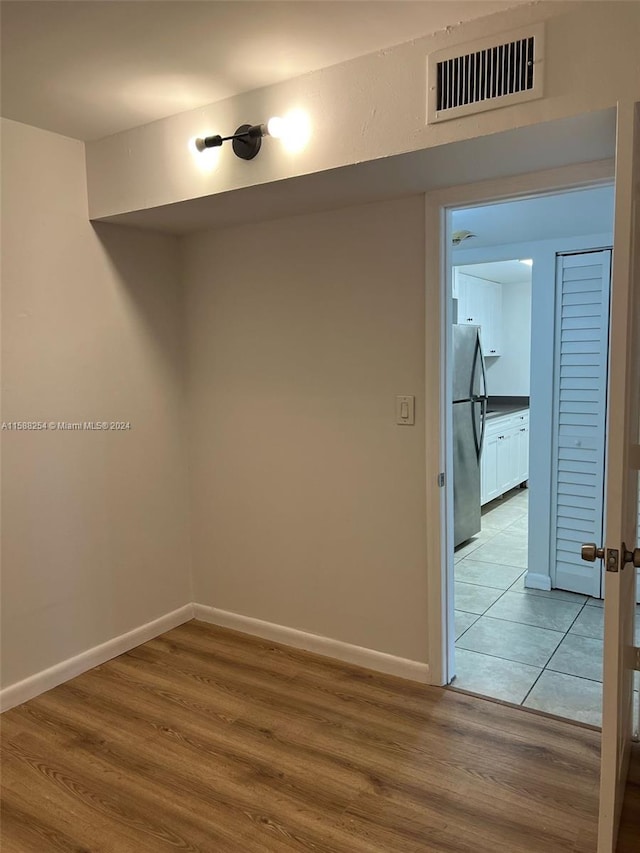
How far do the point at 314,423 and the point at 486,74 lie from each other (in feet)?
5.18

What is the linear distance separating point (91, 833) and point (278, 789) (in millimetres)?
589

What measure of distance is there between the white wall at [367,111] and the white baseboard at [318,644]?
2043 millimetres

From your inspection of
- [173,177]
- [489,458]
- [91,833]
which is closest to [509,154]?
[173,177]

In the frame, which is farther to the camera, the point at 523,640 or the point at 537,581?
the point at 537,581

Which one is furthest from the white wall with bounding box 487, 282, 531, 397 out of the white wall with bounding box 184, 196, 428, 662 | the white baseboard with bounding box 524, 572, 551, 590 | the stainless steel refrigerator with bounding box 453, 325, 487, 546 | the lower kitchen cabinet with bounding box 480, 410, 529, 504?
the white wall with bounding box 184, 196, 428, 662

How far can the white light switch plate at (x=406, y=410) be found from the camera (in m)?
2.59

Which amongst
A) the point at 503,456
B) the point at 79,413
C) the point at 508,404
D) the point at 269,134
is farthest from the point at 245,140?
the point at 508,404

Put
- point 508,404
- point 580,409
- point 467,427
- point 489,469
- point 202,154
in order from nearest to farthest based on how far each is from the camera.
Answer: point 202,154
point 580,409
point 467,427
point 489,469
point 508,404

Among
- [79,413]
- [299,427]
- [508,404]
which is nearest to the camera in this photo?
[79,413]

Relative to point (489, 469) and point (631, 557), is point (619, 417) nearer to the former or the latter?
point (631, 557)

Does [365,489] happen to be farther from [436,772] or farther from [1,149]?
[1,149]

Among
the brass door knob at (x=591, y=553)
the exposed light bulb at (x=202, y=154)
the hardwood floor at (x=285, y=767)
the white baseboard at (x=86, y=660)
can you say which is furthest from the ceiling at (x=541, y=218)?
the white baseboard at (x=86, y=660)

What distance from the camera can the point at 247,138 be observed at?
221 cm

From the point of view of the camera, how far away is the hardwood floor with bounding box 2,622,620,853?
188cm
